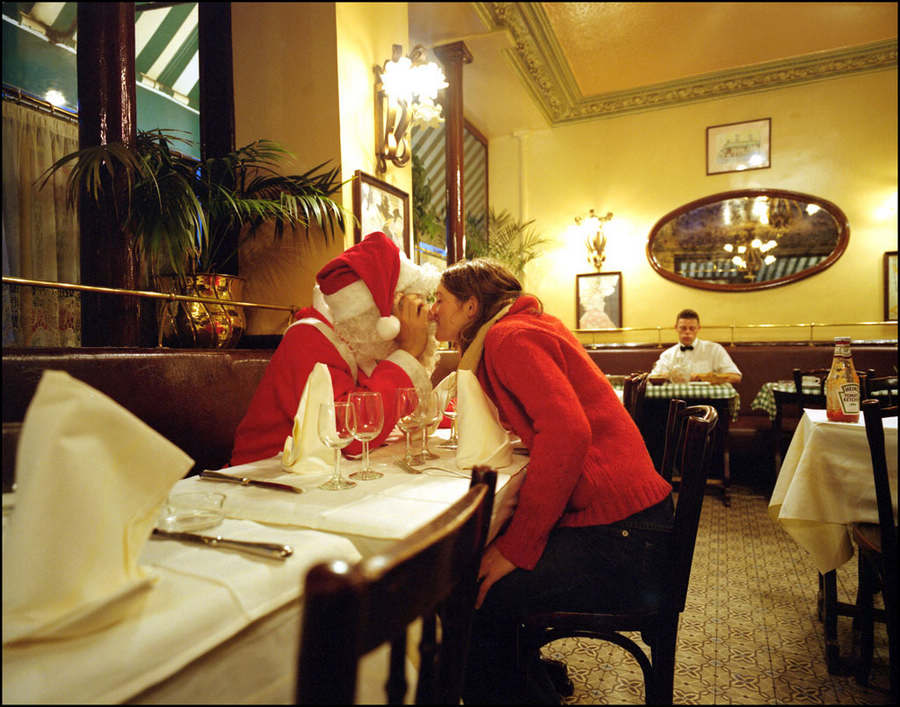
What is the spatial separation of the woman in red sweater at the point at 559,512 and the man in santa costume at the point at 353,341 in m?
0.48

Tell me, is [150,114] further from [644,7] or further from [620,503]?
[620,503]

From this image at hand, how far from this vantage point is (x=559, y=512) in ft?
3.75

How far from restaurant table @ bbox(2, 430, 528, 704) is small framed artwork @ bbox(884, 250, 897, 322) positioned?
20.7 ft

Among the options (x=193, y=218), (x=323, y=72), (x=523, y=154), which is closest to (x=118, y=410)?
(x=193, y=218)

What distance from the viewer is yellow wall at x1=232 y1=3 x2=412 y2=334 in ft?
10.4

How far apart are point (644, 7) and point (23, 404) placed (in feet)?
17.3

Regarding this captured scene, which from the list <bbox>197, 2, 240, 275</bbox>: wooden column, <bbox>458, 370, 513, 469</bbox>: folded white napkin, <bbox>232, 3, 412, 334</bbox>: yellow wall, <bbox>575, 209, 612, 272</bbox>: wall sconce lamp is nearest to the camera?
<bbox>458, 370, 513, 469</bbox>: folded white napkin

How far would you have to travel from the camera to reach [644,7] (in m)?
4.58

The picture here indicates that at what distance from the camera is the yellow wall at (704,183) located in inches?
214

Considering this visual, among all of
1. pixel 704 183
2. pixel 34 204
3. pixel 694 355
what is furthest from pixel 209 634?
pixel 704 183

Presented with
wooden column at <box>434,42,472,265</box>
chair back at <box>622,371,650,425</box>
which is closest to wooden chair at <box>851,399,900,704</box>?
chair back at <box>622,371,650,425</box>

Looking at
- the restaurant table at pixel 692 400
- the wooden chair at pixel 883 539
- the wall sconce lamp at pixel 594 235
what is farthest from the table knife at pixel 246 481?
the wall sconce lamp at pixel 594 235

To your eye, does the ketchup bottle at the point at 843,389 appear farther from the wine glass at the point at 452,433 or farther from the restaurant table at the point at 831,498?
the wine glass at the point at 452,433

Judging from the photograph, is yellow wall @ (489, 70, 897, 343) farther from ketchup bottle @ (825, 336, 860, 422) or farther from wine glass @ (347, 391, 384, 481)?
wine glass @ (347, 391, 384, 481)
